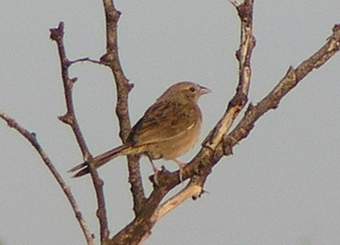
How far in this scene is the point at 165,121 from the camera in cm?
324

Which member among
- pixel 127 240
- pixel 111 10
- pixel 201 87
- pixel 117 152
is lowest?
pixel 127 240

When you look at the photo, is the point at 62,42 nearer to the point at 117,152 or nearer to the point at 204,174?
the point at 204,174

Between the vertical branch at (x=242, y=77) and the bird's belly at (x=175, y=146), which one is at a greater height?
the bird's belly at (x=175, y=146)

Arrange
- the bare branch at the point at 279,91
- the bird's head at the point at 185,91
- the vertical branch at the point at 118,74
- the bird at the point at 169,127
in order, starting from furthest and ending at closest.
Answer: the bird's head at the point at 185,91, the bird at the point at 169,127, the vertical branch at the point at 118,74, the bare branch at the point at 279,91

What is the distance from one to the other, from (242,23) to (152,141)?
1.84 m

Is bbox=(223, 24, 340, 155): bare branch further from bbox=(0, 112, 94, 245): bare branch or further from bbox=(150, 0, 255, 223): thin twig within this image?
bbox=(0, 112, 94, 245): bare branch

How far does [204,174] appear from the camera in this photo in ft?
3.48

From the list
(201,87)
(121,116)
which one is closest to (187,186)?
(121,116)

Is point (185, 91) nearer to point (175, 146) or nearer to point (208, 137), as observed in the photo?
point (175, 146)

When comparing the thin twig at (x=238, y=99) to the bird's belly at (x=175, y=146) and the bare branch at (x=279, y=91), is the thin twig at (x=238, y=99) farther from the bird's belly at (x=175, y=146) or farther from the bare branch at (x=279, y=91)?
the bird's belly at (x=175, y=146)

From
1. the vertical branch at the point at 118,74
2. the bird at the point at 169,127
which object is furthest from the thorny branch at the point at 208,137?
the bird at the point at 169,127

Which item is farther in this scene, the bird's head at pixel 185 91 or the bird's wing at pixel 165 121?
the bird's head at pixel 185 91

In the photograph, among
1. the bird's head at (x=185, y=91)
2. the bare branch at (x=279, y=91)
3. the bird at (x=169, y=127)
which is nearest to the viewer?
the bare branch at (x=279, y=91)

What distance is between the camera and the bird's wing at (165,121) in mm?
2969
